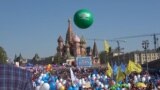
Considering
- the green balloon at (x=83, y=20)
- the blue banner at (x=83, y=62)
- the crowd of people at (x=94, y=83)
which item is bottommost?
the crowd of people at (x=94, y=83)

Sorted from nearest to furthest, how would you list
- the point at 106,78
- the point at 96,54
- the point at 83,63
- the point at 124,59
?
the point at 106,78, the point at 83,63, the point at 124,59, the point at 96,54

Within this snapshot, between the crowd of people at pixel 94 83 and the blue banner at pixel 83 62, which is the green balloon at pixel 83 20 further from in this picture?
the blue banner at pixel 83 62

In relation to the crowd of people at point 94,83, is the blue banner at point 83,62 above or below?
above

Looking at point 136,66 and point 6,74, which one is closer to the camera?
point 6,74

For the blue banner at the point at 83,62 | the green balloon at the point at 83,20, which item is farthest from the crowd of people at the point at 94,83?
the blue banner at the point at 83,62

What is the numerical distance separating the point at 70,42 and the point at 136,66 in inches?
4908

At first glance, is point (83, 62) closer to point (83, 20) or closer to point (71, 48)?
point (83, 20)

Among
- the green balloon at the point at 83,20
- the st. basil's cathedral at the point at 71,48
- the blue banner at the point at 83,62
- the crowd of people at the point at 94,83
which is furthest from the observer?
the st. basil's cathedral at the point at 71,48

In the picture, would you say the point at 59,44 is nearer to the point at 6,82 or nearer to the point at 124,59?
the point at 124,59

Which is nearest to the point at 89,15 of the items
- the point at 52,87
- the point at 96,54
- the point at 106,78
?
the point at 52,87

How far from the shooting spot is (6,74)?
7.28 feet

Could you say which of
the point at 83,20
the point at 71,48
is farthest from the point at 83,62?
the point at 71,48

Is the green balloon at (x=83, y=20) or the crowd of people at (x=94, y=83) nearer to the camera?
the green balloon at (x=83, y=20)

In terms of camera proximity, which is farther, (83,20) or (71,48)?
(71,48)
